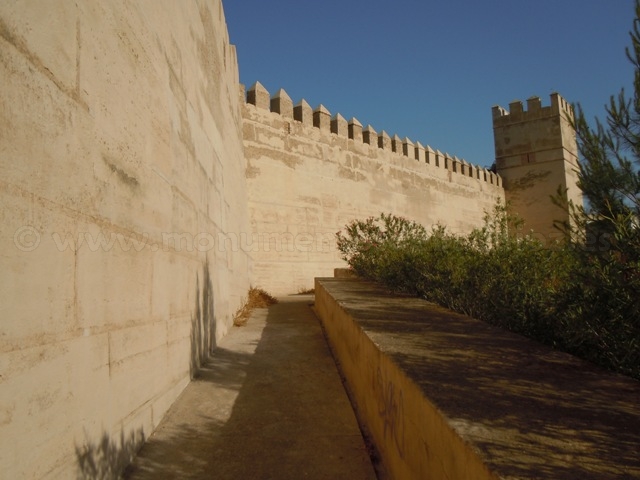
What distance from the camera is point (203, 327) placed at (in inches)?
154

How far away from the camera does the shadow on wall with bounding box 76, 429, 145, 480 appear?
1.67m

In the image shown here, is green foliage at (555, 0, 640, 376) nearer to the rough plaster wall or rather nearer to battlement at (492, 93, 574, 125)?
the rough plaster wall

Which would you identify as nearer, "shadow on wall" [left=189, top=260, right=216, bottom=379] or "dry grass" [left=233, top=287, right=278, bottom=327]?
"shadow on wall" [left=189, top=260, right=216, bottom=379]

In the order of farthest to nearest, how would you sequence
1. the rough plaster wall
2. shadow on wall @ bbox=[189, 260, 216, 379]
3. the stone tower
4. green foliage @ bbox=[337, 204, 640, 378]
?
the stone tower < shadow on wall @ bbox=[189, 260, 216, 379] < green foliage @ bbox=[337, 204, 640, 378] < the rough plaster wall

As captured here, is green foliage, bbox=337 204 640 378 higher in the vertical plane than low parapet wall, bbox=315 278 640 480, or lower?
higher

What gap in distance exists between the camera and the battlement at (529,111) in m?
20.0

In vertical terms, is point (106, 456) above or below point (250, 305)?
below

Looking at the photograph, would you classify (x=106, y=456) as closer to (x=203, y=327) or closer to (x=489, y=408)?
(x=489, y=408)

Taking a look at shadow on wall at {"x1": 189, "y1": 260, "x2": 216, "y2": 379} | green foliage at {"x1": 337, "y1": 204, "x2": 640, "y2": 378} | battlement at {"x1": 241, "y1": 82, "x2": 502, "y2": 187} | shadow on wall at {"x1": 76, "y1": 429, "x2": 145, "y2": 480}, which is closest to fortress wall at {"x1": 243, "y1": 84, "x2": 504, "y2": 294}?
battlement at {"x1": 241, "y1": 82, "x2": 502, "y2": 187}

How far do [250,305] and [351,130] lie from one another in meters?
7.69

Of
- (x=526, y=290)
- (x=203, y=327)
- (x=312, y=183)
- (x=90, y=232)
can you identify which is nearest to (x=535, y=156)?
(x=312, y=183)

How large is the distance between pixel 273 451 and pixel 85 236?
1.49 m

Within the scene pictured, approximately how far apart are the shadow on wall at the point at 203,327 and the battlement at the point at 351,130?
757 centimetres

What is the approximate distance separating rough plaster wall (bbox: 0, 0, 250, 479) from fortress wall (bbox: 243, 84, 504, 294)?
5.97 m
